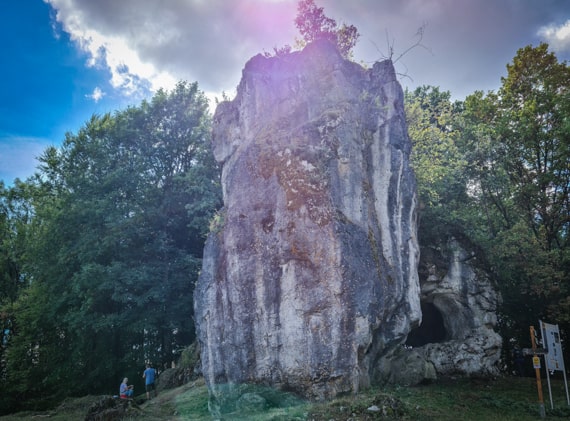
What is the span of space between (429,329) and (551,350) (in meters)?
9.35

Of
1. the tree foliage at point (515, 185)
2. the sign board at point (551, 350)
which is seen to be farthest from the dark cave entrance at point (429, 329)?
the sign board at point (551, 350)

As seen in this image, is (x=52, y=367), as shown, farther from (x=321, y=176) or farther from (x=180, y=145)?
(x=321, y=176)

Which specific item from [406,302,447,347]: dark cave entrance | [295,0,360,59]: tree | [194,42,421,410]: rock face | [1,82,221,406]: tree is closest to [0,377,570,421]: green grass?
[194,42,421,410]: rock face

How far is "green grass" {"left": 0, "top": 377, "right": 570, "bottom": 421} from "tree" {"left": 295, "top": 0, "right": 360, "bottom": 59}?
14531 millimetres

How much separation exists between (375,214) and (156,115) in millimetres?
16017

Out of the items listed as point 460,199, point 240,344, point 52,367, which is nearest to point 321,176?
point 240,344

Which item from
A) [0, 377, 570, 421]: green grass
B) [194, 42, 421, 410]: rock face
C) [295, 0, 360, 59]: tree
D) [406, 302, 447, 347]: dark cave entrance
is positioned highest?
[295, 0, 360, 59]: tree

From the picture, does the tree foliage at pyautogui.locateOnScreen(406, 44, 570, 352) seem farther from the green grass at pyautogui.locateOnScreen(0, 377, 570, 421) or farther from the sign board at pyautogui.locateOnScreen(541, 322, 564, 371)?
the sign board at pyautogui.locateOnScreen(541, 322, 564, 371)

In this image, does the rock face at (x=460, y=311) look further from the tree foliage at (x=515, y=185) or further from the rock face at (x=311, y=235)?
the rock face at (x=311, y=235)

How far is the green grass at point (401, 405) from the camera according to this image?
34.3 feet

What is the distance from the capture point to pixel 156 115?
81.6ft

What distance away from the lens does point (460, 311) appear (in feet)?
59.9

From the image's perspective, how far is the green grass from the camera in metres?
10.4

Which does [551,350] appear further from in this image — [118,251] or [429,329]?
[118,251]
